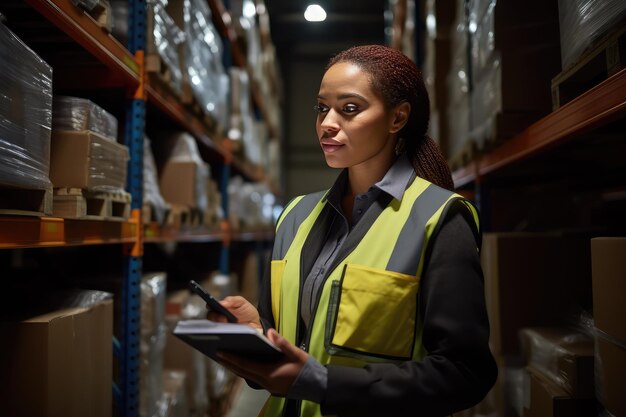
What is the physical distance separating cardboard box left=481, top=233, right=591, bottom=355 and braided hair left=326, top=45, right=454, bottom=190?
111cm

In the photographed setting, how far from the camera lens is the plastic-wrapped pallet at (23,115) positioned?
5.06 ft

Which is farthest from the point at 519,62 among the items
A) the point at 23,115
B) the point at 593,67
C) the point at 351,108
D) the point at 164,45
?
the point at 23,115

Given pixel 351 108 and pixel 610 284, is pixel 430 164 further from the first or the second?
pixel 610 284

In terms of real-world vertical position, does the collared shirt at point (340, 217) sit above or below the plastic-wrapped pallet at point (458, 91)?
below

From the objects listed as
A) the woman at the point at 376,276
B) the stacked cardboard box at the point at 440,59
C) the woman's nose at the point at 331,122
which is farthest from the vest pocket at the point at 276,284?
the stacked cardboard box at the point at 440,59

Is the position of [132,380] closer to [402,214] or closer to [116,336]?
[116,336]

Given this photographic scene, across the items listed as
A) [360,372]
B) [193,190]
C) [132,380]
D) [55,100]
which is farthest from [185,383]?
[360,372]

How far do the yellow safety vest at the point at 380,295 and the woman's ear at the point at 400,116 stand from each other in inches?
10.9

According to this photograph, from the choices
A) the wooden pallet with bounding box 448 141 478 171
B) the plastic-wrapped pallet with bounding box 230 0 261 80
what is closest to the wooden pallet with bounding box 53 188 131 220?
the wooden pallet with bounding box 448 141 478 171

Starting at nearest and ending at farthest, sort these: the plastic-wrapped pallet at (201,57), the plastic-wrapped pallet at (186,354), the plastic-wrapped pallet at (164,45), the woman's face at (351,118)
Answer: the woman's face at (351,118)
the plastic-wrapped pallet at (164,45)
the plastic-wrapped pallet at (201,57)
the plastic-wrapped pallet at (186,354)

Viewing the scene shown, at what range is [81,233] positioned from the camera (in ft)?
6.79

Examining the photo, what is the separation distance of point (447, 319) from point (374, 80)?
79 cm

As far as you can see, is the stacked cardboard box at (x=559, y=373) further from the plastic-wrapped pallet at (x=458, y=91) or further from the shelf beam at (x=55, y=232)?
the shelf beam at (x=55, y=232)

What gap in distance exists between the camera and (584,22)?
172 cm
